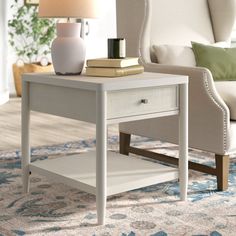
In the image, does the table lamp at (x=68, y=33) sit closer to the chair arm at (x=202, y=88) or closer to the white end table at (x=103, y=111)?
the white end table at (x=103, y=111)

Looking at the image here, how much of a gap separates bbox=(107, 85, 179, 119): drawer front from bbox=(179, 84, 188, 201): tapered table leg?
0.03 m

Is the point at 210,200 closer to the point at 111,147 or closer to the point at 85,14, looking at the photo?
the point at 85,14

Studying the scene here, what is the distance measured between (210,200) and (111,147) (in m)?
1.19

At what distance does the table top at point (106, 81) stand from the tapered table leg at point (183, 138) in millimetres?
61

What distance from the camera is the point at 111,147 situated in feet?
11.1

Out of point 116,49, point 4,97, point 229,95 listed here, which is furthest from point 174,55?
point 4,97

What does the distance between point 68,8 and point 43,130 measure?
75.2 inches

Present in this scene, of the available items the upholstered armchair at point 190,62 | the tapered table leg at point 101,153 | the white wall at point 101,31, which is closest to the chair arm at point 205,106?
the upholstered armchair at point 190,62

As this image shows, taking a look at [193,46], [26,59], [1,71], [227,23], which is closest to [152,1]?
[193,46]

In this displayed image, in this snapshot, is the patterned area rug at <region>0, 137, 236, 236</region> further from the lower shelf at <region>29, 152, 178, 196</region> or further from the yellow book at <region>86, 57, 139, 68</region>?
the yellow book at <region>86, 57, 139, 68</region>

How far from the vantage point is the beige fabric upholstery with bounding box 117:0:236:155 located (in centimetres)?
243

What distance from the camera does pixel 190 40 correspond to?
10.3ft

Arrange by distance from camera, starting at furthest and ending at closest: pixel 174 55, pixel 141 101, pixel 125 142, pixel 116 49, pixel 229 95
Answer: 1. pixel 125 142
2. pixel 174 55
3. pixel 229 95
4. pixel 116 49
5. pixel 141 101

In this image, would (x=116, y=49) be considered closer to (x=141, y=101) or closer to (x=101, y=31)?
(x=141, y=101)
